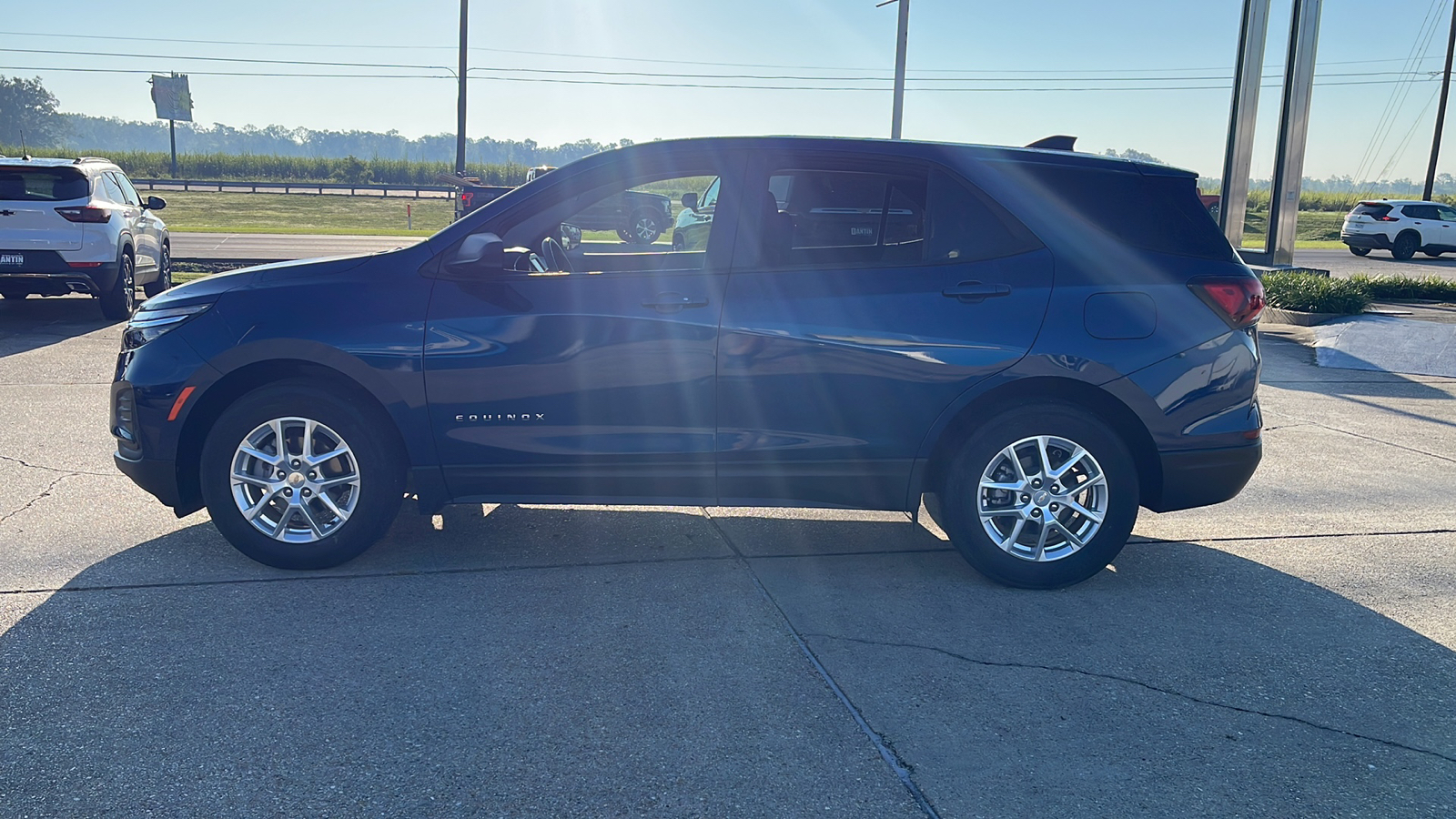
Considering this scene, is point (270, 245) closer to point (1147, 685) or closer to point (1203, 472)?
point (1203, 472)

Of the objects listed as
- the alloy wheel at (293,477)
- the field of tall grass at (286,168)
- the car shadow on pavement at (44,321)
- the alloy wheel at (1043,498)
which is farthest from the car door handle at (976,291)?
the field of tall grass at (286,168)

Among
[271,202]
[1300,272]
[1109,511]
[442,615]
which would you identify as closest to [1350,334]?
[1300,272]

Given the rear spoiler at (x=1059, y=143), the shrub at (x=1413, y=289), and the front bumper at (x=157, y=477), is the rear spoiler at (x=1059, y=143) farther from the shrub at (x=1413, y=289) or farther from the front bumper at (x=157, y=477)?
the shrub at (x=1413, y=289)

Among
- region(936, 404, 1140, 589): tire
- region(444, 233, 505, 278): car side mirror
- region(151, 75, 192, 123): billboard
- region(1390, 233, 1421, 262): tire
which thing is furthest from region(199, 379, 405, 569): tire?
region(151, 75, 192, 123): billboard

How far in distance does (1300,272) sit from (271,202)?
40859mm

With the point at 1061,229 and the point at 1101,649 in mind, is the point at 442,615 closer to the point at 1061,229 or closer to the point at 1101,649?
the point at 1101,649

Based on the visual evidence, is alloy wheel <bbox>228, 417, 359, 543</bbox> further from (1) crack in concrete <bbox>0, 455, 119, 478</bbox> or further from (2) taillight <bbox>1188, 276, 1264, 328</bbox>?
(2) taillight <bbox>1188, 276, 1264, 328</bbox>

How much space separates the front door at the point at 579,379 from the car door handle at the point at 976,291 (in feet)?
3.16

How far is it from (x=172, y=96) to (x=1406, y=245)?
7897cm

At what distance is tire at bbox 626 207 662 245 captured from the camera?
540 centimetres

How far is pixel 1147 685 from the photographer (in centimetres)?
382

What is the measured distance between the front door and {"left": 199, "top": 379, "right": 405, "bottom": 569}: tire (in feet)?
1.01

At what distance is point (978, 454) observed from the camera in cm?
463

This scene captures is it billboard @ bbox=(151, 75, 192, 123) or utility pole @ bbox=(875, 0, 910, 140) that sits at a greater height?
billboard @ bbox=(151, 75, 192, 123)
